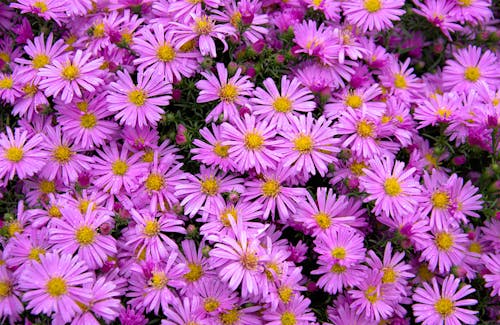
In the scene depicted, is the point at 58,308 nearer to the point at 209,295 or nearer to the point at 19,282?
the point at 19,282

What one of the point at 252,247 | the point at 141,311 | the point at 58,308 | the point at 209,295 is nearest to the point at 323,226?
the point at 252,247

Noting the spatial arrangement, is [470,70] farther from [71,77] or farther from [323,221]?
[71,77]

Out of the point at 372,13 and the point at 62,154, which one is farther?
the point at 372,13

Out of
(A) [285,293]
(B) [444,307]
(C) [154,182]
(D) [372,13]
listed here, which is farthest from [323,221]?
(D) [372,13]

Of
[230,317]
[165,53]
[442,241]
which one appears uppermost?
[165,53]

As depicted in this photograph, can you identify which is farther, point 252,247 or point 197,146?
point 197,146

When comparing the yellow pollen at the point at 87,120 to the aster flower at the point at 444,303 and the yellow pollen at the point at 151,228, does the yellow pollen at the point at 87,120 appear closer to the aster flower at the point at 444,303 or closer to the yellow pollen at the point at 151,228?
the yellow pollen at the point at 151,228
